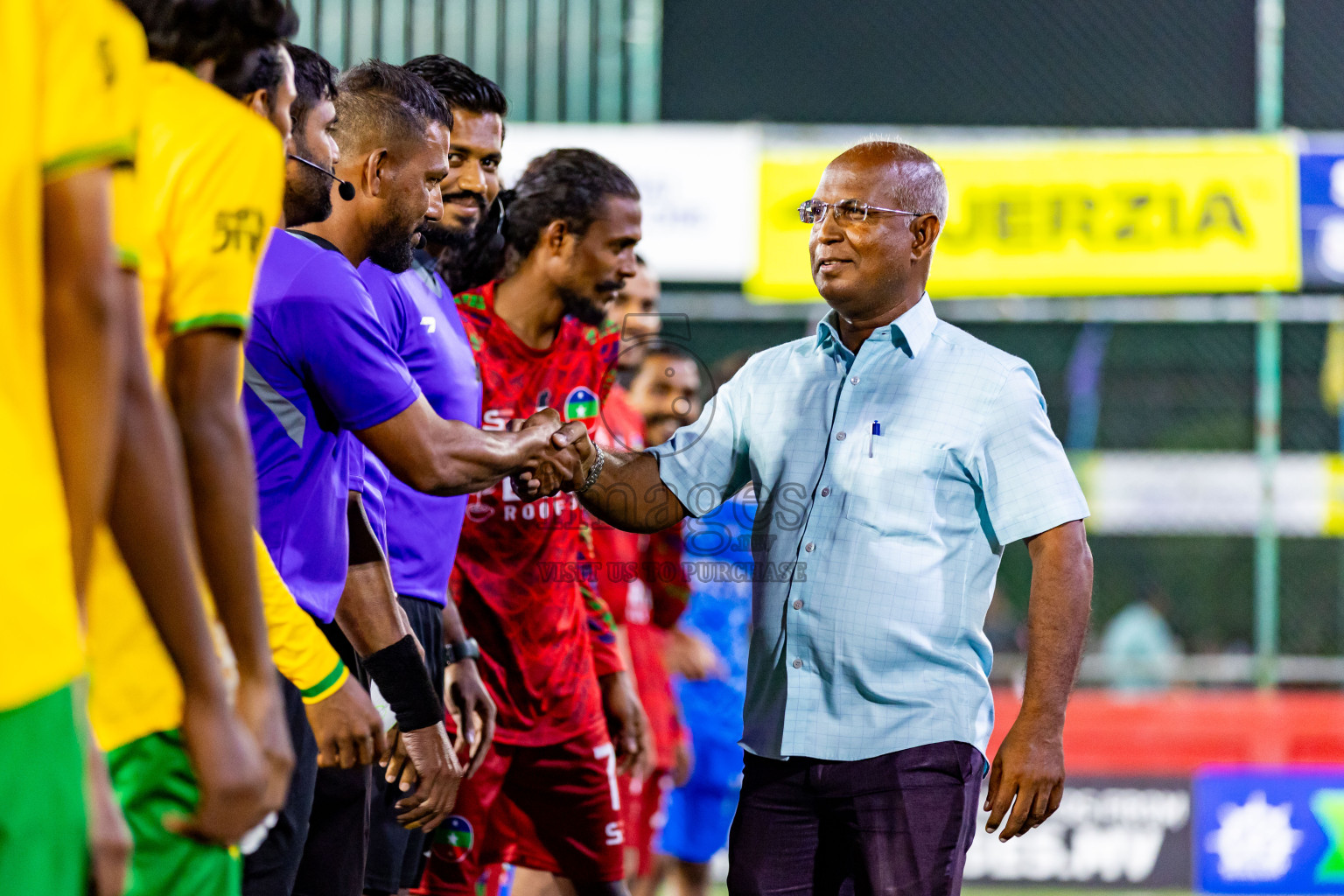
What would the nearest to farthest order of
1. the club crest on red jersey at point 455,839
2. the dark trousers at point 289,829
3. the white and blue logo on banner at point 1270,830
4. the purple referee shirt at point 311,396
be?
the dark trousers at point 289,829
the purple referee shirt at point 311,396
the club crest on red jersey at point 455,839
the white and blue logo on banner at point 1270,830

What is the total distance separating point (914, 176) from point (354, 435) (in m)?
1.43

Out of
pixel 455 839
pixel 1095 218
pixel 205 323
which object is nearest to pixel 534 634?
pixel 455 839

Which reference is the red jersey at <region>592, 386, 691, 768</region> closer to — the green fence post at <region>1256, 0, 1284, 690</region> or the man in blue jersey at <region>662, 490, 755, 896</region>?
the man in blue jersey at <region>662, 490, 755, 896</region>

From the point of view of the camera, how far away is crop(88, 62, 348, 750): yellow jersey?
1.77m

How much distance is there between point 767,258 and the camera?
10.9 m

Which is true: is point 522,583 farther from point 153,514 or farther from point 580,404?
point 153,514

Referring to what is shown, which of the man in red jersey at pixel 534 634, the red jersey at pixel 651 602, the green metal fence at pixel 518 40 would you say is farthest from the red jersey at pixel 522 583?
the green metal fence at pixel 518 40

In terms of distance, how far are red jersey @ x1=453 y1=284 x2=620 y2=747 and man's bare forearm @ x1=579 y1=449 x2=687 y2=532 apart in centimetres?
61

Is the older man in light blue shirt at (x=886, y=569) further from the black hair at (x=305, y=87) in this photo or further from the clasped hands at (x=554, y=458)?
the black hair at (x=305, y=87)

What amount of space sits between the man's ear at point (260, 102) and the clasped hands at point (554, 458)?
143 cm

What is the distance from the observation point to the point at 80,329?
1.55 m

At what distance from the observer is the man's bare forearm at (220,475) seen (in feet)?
5.89

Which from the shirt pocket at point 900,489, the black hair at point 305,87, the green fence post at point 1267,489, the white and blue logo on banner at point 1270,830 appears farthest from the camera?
the green fence post at point 1267,489

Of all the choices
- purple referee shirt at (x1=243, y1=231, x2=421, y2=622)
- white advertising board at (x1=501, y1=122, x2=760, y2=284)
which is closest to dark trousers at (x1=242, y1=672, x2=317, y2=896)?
purple referee shirt at (x1=243, y1=231, x2=421, y2=622)
